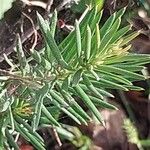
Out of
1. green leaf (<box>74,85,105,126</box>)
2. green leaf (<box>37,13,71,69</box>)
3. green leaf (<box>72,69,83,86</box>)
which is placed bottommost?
green leaf (<box>74,85,105,126</box>)

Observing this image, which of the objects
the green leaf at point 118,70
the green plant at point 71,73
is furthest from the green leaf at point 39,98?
the green leaf at point 118,70

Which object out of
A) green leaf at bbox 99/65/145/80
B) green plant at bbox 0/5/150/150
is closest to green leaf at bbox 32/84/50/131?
green plant at bbox 0/5/150/150

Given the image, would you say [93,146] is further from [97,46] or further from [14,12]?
[97,46]

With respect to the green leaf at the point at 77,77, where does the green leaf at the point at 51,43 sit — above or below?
above

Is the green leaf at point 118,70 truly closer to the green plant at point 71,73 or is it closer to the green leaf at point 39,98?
the green plant at point 71,73

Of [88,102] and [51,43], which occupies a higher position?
[51,43]

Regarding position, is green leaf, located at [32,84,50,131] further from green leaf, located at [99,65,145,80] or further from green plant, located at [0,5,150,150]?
green leaf, located at [99,65,145,80]

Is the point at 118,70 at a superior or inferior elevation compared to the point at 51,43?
inferior

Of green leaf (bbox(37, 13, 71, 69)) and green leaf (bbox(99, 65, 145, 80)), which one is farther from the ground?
green leaf (bbox(37, 13, 71, 69))
